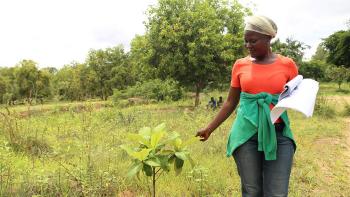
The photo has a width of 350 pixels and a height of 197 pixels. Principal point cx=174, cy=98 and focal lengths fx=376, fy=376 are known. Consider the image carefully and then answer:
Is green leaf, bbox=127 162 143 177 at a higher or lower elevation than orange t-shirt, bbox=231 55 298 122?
lower

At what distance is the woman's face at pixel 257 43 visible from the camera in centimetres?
249

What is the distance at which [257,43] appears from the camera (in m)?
2.50

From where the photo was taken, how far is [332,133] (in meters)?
8.92

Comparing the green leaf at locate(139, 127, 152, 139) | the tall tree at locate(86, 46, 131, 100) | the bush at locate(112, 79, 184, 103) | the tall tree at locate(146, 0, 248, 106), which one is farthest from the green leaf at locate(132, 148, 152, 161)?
the tall tree at locate(86, 46, 131, 100)

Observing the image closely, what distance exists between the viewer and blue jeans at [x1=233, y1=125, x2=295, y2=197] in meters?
2.44

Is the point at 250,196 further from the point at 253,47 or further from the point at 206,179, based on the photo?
the point at 206,179

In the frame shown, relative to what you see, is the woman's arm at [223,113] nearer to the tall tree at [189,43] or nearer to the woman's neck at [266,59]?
the woman's neck at [266,59]

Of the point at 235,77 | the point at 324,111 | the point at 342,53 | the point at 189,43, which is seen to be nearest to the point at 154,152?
the point at 235,77

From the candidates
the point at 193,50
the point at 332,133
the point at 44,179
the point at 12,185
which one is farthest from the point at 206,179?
the point at 193,50

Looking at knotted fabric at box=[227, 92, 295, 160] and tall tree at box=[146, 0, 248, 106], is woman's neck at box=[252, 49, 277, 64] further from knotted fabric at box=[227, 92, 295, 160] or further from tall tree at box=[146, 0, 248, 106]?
tall tree at box=[146, 0, 248, 106]

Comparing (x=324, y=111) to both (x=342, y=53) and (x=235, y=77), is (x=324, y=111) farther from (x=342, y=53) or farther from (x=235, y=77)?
(x=342, y=53)

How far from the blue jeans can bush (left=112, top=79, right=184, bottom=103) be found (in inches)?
568

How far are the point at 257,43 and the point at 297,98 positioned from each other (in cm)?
47

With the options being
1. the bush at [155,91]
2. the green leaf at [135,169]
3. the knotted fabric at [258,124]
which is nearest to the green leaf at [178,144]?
the green leaf at [135,169]
